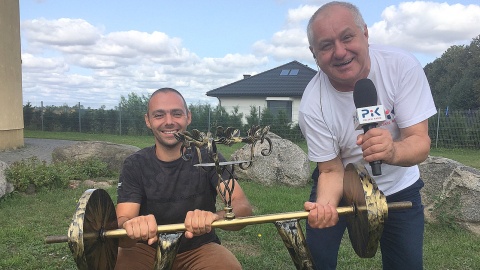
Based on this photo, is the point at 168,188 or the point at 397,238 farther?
the point at 168,188

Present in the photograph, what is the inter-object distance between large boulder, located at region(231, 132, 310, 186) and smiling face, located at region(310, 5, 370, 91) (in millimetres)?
6788

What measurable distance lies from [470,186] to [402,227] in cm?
409

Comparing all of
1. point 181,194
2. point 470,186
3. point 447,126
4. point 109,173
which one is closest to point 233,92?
point 447,126

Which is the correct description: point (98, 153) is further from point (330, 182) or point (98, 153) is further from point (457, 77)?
point (457, 77)

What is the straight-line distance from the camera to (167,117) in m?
3.30

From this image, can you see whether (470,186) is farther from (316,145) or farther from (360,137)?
(360,137)

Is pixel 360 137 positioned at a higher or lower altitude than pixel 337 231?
higher

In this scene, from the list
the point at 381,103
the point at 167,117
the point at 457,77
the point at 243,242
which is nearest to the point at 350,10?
the point at 381,103

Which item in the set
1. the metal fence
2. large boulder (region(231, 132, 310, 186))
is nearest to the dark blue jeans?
large boulder (region(231, 132, 310, 186))

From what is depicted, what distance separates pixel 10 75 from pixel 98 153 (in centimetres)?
681

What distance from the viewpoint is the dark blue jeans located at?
303 cm

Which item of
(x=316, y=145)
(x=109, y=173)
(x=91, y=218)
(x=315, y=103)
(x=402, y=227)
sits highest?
Answer: (x=315, y=103)

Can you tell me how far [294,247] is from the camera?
2.42 m

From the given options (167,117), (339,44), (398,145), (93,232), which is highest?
(339,44)
